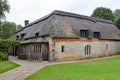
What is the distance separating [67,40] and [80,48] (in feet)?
9.69

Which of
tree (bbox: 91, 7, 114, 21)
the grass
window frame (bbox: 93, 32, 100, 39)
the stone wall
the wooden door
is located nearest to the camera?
Answer: the grass

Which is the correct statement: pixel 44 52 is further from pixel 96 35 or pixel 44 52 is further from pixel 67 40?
pixel 96 35

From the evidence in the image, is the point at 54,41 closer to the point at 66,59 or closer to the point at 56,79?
the point at 66,59

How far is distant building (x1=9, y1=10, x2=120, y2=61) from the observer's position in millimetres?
27125

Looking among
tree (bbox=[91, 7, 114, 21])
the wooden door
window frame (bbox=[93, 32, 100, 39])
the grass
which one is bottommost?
the grass

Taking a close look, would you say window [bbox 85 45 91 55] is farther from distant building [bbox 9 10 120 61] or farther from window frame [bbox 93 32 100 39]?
window frame [bbox 93 32 100 39]

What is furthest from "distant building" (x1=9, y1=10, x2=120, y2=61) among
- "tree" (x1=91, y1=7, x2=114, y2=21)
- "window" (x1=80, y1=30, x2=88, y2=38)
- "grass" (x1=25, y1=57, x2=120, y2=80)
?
"tree" (x1=91, y1=7, x2=114, y2=21)

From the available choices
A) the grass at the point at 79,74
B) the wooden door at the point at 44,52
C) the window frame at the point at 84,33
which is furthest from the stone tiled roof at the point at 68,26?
the grass at the point at 79,74

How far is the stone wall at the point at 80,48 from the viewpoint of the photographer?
27092mm

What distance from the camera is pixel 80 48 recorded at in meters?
29.5

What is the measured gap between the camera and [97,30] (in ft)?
108

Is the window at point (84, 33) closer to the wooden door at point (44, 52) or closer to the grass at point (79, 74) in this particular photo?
the wooden door at point (44, 52)

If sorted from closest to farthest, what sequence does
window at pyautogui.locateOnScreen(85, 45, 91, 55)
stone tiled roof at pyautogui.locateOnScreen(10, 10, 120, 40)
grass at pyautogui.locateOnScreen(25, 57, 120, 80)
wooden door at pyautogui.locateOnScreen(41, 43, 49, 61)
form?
1. grass at pyautogui.locateOnScreen(25, 57, 120, 80)
2. wooden door at pyautogui.locateOnScreen(41, 43, 49, 61)
3. stone tiled roof at pyautogui.locateOnScreen(10, 10, 120, 40)
4. window at pyautogui.locateOnScreen(85, 45, 91, 55)

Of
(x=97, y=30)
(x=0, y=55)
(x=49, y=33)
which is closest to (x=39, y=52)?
(x=49, y=33)
